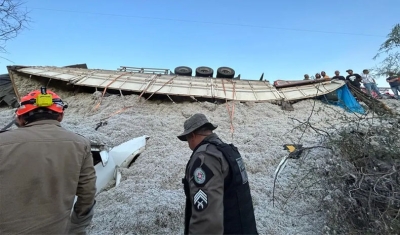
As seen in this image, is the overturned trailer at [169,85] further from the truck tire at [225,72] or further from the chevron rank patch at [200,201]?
the chevron rank patch at [200,201]

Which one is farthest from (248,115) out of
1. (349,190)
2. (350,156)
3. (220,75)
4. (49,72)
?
(49,72)

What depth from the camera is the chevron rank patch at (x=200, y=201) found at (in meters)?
1.63

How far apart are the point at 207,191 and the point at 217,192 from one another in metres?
0.06

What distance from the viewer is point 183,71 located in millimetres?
11422

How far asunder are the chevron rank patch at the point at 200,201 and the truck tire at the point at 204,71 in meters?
9.40

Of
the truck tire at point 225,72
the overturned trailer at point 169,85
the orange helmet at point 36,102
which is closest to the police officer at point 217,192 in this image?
the orange helmet at point 36,102

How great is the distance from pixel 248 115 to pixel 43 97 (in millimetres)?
5927

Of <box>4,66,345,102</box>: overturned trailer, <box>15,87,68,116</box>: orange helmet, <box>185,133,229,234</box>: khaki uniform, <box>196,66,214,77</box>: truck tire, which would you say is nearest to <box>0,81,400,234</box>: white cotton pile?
<box>4,66,345,102</box>: overturned trailer

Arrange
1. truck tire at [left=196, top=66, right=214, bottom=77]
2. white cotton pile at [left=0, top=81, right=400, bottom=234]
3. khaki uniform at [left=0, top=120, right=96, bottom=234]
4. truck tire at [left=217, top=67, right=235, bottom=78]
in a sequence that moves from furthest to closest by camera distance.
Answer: truck tire at [left=196, top=66, right=214, bottom=77]
truck tire at [left=217, top=67, right=235, bottom=78]
white cotton pile at [left=0, top=81, right=400, bottom=234]
khaki uniform at [left=0, top=120, right=96, bottom=234]

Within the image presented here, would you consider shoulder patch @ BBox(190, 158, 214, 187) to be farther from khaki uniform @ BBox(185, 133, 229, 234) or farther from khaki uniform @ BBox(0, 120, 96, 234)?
khaki uniform @ BBox(0, 120, 96, 234)

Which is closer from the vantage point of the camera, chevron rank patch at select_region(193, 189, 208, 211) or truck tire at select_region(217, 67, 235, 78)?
chevron rank patch at select_region(193, 189, 208, 211)

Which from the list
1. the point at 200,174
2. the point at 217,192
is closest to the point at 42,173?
the point at 200,174

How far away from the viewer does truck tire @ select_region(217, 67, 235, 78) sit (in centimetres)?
1056

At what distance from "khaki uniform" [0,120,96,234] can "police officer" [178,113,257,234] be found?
727 millimetres
